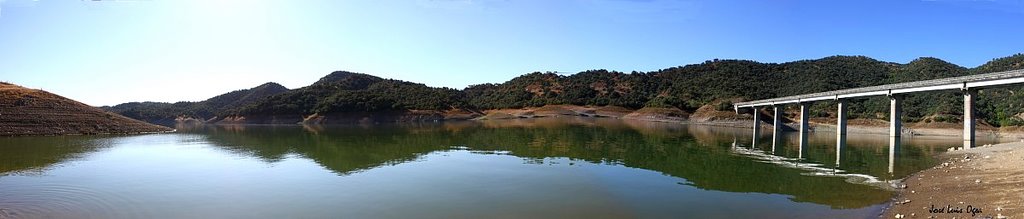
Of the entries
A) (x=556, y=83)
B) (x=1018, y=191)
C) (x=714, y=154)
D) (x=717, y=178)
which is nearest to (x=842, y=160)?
(x=714, y=154)

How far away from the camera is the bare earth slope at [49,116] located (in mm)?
49181

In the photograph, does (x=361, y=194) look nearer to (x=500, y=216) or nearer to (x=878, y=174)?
(x=500, y=216)

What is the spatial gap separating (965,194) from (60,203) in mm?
25320

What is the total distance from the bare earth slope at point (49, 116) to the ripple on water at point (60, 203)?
41544mm

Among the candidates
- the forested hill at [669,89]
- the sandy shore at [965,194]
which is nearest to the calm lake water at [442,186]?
the sandy shore at [965,194]

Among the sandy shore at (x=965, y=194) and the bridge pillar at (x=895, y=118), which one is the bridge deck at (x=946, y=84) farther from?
the sandy shore at (x=965, y=194)

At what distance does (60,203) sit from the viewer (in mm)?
15078

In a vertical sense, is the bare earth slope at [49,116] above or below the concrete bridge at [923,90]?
below

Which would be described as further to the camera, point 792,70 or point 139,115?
point 139,115

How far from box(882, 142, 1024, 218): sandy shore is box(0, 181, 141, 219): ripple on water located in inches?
766

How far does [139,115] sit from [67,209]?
171377 mm

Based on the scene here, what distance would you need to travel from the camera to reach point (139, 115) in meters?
154

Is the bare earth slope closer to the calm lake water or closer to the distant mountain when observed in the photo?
the calm lake water

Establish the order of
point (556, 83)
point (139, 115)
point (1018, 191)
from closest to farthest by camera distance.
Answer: point (1018, 191) → point (556, 83) → point (139, 115)
